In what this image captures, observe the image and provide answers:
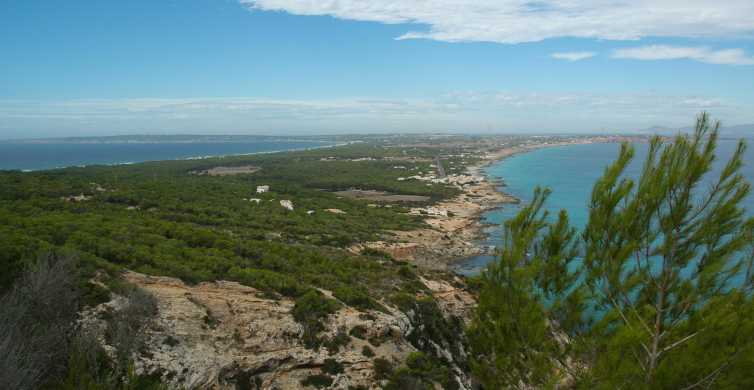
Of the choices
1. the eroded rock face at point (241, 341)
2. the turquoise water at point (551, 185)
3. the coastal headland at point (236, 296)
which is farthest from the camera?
the turquoise water at point (551, 185)

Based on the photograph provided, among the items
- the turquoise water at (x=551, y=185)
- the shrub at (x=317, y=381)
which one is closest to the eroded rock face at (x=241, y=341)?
the shrub at (x=317, y=381)

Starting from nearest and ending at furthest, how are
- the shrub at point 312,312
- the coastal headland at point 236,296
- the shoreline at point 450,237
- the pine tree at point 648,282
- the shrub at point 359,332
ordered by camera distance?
the pine tree at point 648,282, the coastal headland at point 236,296, the shrub at point 312,312, the shrub at point 359,332, the shoreline at point 450,237

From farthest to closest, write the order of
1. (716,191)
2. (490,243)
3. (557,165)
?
1. (557,165)
2. (490,243)
3. (716,191)

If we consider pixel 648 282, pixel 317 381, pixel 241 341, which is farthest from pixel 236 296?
A: pixel 648 282

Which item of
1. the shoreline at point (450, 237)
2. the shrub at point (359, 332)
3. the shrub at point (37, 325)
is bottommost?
the shoreline at point (450, 237)

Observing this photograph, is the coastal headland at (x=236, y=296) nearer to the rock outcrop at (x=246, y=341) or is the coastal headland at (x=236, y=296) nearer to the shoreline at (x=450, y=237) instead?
the rock outcrop at (x=246, y=341)

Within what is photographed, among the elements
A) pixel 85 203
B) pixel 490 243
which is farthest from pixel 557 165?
pixel 85 203

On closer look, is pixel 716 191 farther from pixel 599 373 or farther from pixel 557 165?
pixel 557 165

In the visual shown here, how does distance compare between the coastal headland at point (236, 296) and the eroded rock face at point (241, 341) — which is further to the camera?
the coastal headland at point (236, 296)

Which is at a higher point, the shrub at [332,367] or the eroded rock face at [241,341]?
the eroded rock face at [241,341]
